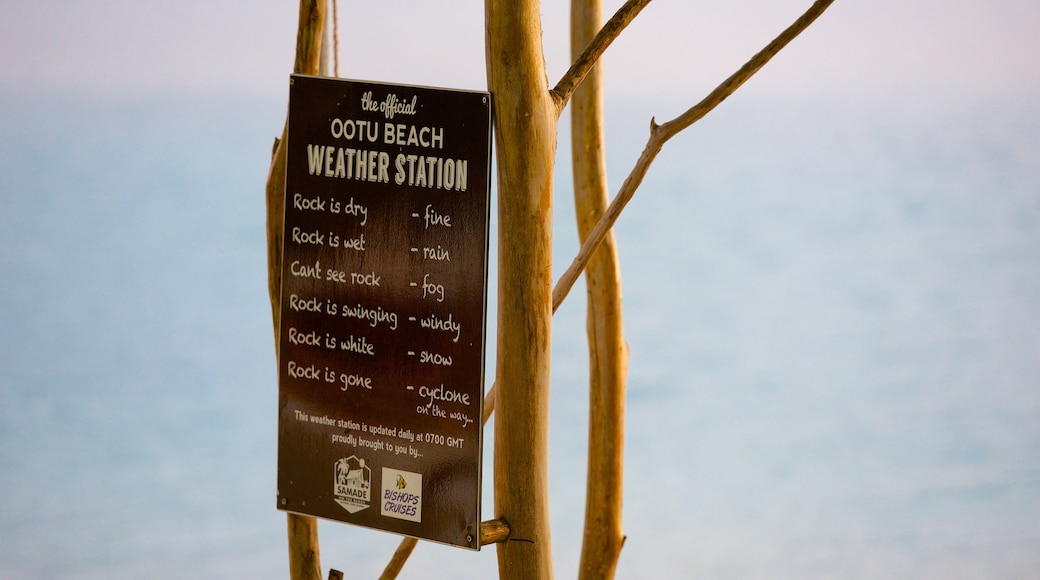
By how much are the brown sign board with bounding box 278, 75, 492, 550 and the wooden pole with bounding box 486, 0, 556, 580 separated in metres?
0.04

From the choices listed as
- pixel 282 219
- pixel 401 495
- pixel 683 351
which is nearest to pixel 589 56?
pixel 282 219

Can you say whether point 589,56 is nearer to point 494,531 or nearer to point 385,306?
point 385,306

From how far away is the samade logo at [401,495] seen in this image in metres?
2.07

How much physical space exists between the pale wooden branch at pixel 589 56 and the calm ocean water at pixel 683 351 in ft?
9.70

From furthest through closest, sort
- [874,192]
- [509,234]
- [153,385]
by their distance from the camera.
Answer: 1. [874,192]
2. [153,385]
3. [509,234]

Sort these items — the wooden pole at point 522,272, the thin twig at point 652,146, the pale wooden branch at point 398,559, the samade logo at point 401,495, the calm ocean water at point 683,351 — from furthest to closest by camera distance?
the calm ocean water at point 683,351 < the pale wooden branch at point 398,559 < the thin twig at point 652,146 < the samade logo at point 401,495 < the wooden pole at point 522,272

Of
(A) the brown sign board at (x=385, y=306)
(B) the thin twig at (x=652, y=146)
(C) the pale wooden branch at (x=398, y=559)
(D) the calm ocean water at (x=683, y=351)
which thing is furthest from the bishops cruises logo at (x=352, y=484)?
(D) the calm ocean water at (x=683, y=351)

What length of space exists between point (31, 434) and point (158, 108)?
2.11m

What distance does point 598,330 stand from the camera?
12.0 feet

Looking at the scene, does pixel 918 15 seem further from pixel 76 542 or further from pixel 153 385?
pixel 76 542

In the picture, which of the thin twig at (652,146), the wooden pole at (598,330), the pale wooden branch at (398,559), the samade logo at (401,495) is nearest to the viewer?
the samade logo at (401,495)

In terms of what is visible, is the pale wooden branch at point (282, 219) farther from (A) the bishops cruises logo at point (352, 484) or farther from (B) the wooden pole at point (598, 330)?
(B) the wooden pole at point (598, 330)

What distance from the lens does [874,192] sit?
6.93 meters

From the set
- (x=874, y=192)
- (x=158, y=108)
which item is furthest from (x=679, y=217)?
(x=158, y=108)
